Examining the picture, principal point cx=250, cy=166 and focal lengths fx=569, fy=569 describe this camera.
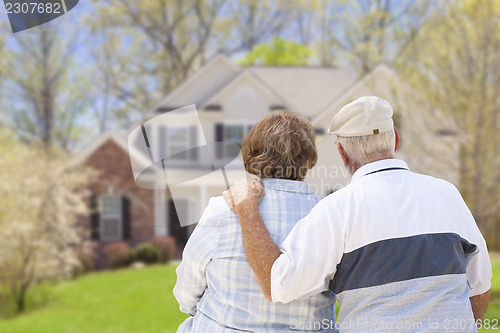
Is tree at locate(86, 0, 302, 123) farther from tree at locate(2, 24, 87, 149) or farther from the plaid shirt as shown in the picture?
the plaid shirt

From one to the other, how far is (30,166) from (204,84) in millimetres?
6464

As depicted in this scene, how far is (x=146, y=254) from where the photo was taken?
14867mm

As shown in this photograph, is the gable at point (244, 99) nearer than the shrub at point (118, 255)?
No

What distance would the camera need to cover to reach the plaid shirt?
5.77 ft

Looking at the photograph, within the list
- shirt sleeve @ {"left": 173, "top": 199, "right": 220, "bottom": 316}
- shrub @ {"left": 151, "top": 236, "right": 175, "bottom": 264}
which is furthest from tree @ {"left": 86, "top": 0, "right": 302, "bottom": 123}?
shirt sleeve @ {"left": 173, "top": 199, "right": 220, "bottom": 316}

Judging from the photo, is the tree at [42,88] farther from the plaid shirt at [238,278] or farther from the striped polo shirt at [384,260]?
the striped polo shirt at [384,260]

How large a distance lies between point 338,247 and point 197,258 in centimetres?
46

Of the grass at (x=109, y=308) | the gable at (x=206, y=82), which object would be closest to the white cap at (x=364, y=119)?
the grass at (x=109, y=308)

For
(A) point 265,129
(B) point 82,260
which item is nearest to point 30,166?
(B) point 82,260

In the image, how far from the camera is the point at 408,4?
66.2ft

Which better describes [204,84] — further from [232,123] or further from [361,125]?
[361,125]

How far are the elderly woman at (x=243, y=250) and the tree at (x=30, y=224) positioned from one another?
30.2 feet

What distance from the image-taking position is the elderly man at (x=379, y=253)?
64.0 inches

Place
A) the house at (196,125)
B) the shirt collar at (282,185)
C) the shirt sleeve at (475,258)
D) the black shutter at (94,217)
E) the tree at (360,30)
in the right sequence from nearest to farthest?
the shirt sleeve at (475,258) → the shirt collar at (282,185) → the house at (196,125) → the black shutter at (94,217) → the tree at (360,30)
